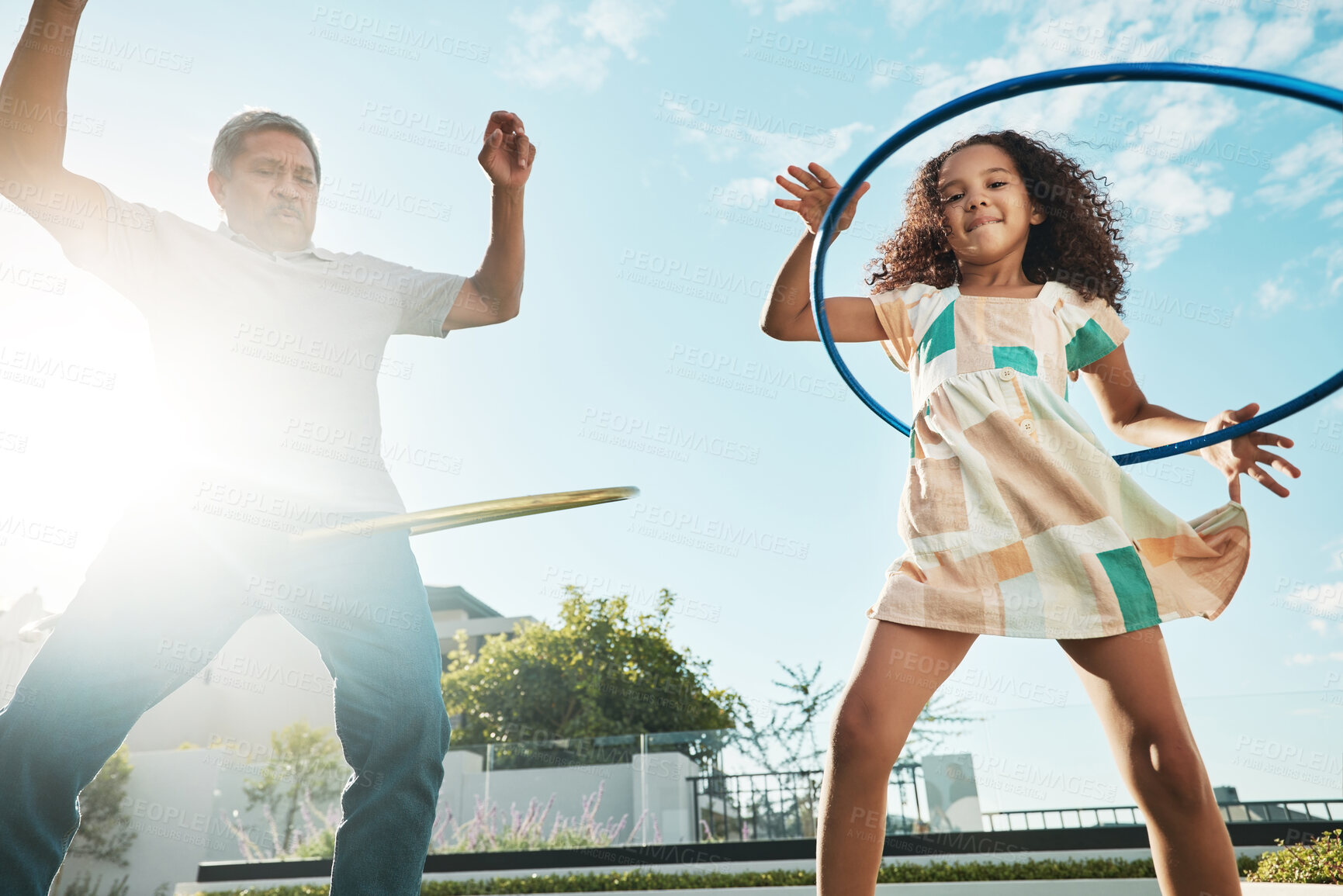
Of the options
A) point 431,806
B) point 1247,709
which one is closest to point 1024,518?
point 431,806

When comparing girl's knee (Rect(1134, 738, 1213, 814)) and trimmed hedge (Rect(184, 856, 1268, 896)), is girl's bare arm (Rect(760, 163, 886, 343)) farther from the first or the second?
trimmed hedge (Rect(184, 856, 1268, 896))

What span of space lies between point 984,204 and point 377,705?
1.74 m

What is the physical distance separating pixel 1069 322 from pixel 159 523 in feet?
6.78

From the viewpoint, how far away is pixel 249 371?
6.16ft

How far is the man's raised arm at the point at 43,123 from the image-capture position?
4.86 ft

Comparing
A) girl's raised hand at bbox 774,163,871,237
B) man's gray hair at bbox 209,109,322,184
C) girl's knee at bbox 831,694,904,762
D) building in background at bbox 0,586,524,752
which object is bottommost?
girl's knee at bbox 831,694,904,762

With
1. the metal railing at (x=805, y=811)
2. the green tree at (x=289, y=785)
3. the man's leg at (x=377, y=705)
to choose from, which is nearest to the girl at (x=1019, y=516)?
Answer: the man's leg at (x=377, y=705)

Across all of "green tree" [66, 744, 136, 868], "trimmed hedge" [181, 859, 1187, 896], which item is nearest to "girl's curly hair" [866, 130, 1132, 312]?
"trimmed hedge" [181, 859, 1187, 896]

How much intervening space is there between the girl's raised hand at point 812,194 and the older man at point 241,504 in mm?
652

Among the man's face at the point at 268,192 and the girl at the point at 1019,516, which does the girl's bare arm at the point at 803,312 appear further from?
the man's face at the point at 268,192

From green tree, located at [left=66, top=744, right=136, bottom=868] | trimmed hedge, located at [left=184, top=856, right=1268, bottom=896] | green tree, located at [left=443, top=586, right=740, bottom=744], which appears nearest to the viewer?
trimmed hedge, located at [left=184, top=856, right=1268, bottom=896]

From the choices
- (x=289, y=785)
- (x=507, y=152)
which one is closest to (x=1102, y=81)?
(x=507, y=152)

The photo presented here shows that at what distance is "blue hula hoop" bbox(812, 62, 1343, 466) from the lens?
1.65 meters

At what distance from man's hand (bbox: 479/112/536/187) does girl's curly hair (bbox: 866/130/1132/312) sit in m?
0.99
